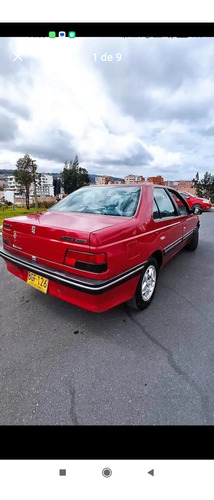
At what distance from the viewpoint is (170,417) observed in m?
1.30

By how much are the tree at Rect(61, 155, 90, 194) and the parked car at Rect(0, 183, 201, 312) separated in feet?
124

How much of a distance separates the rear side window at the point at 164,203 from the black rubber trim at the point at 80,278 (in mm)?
1011

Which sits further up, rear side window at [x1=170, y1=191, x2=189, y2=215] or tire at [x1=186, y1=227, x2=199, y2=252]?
rear side window at [x1=170, y1=191, x2=189, y2=215]

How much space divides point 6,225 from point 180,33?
7.46 ft

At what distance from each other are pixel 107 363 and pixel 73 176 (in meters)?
40.8

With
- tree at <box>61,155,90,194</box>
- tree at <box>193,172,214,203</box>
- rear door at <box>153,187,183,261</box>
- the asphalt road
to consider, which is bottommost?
the asphalt road

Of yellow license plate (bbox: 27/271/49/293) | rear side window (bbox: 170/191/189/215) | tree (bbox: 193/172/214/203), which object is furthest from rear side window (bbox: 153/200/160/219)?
tree (bbox: 193/172/214/203)

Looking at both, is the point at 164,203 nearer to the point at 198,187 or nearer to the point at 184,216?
the point at 184,216

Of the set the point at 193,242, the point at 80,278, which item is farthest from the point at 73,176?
the point at 80,278

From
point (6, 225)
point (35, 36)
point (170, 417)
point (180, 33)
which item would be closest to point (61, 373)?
point (170, 417)

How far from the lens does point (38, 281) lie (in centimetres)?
205

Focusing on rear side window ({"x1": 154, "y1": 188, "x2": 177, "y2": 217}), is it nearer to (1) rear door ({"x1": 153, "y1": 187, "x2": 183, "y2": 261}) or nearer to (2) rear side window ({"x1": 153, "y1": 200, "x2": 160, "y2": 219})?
(1) rear door ({"x1": 153, "y1": 187, "x2": 183, "y2": 261})

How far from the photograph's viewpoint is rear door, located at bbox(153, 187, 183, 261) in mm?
2559

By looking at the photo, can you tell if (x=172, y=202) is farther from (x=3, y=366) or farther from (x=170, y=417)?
(x=3, y=366)
